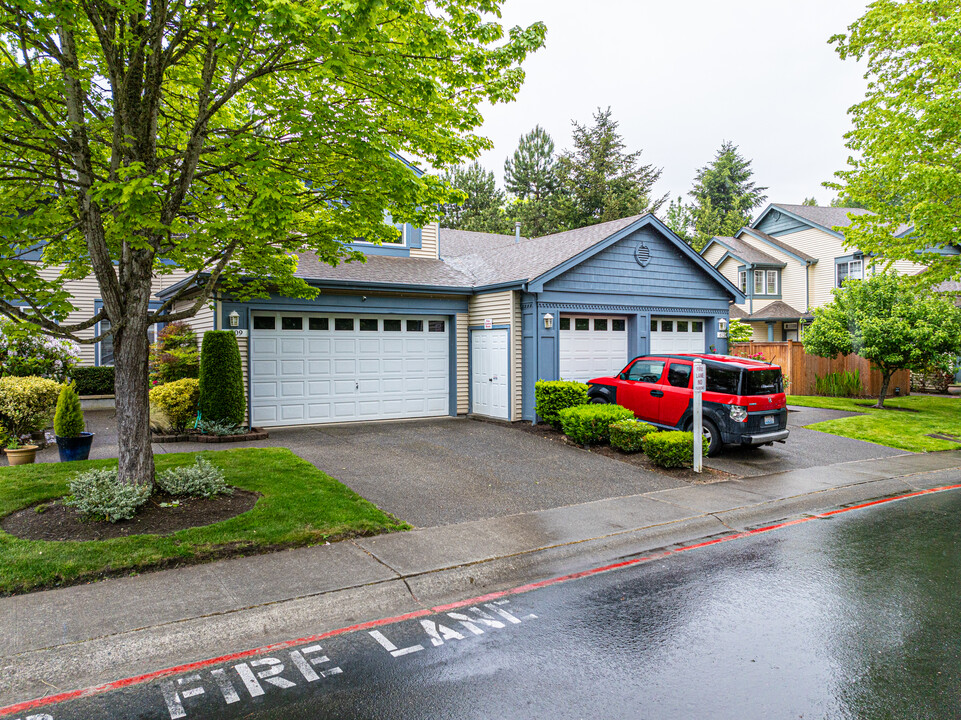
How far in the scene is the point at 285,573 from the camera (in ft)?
18.0

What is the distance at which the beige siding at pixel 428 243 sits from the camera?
17.6m

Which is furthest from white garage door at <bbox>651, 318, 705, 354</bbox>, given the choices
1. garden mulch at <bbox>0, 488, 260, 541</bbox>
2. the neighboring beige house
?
the neighboring beige house

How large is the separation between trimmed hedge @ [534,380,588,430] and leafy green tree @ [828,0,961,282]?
8583 mm

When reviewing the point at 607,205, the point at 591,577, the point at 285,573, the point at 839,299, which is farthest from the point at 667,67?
the point at 607,205

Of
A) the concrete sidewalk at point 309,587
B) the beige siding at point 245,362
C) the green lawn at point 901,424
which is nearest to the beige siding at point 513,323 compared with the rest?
the beige siding at point 245,362

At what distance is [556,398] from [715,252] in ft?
86.0

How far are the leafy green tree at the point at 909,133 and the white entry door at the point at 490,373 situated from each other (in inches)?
384

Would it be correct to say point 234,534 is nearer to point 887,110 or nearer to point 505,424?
point 505,424

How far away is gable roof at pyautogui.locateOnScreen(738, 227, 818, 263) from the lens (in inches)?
1256

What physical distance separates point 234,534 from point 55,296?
356 centimetres

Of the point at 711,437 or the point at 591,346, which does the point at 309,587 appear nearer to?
the point at 711,437

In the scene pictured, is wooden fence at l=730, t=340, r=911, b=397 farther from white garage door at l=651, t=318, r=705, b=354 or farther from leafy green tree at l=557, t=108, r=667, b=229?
leafy green tree at l=557, t=108, r=667, b=229

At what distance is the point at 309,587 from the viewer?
17.1 ft

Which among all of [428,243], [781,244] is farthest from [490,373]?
[781,244]
